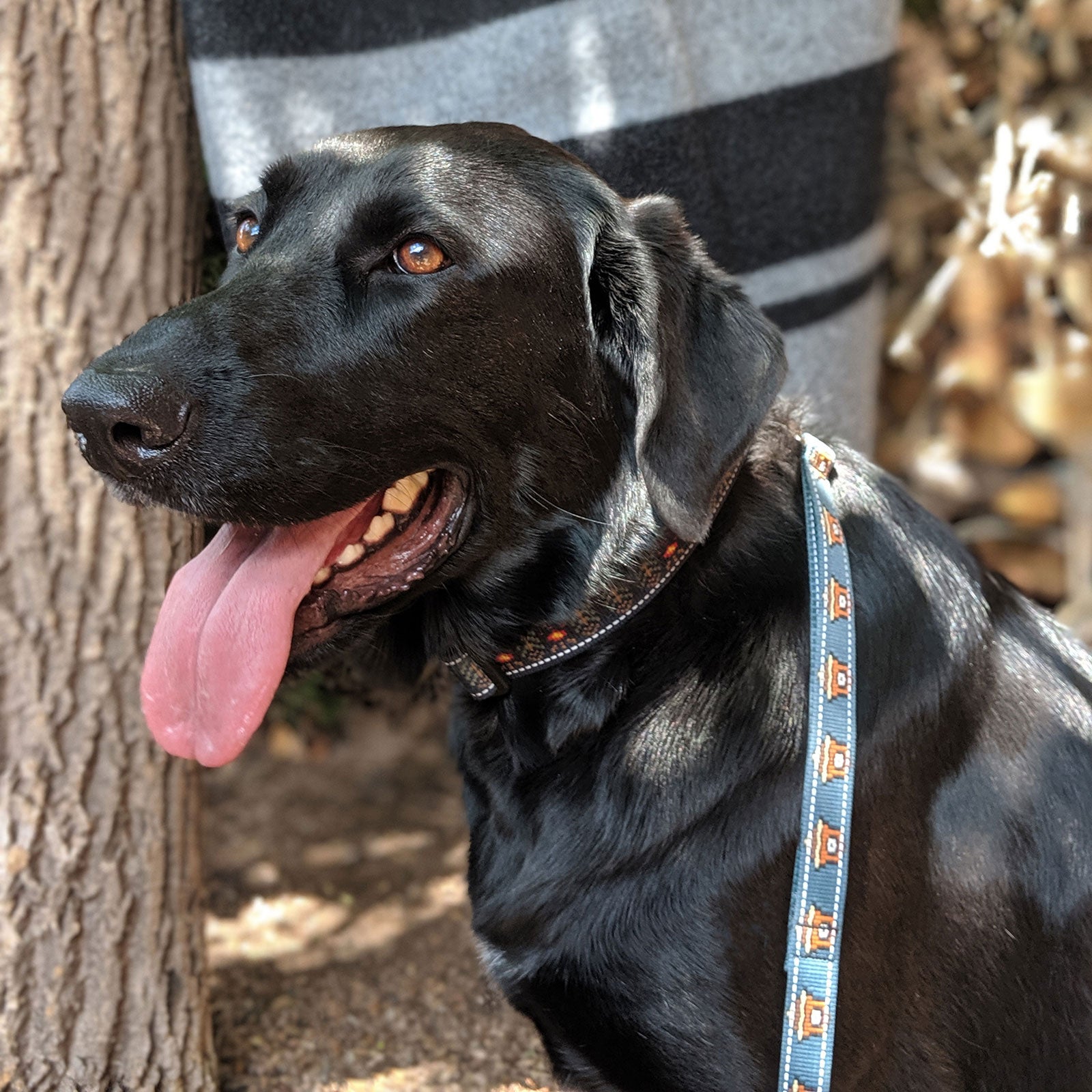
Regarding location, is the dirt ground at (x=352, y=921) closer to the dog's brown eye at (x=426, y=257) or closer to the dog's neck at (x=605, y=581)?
the dog's neck at (x=605, y=581)

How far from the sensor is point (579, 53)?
258 cm

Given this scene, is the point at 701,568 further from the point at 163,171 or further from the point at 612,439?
the point at 163,171

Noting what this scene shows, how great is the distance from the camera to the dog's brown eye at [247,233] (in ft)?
6.64

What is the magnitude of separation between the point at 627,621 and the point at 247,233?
0.93m

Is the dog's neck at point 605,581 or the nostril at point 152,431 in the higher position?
the nostril at point 152,431

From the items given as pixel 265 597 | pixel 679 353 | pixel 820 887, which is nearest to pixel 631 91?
pixel 679 353

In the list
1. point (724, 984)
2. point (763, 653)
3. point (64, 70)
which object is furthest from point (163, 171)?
point (724, 984)

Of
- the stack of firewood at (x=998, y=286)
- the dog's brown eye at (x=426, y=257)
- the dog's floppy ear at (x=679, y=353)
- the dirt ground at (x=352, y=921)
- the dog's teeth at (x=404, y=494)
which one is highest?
the dog's brown eye at (x=426, y=257)

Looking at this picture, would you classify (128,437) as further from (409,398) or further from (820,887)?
(820,887)

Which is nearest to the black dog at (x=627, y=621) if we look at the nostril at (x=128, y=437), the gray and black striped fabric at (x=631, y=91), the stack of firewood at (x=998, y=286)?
the nostril at (x=128, y=437)

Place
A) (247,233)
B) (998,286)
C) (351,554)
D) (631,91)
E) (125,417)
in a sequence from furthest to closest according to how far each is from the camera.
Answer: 1. (998,286)
2. (631,91)
3. (247,233)
4. (351,554)
5. (125,417)

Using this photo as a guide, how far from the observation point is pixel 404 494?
1876mm

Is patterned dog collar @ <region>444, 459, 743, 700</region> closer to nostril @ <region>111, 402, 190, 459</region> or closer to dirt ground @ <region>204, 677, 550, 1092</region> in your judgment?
nostril @ <region>111, 402, 190, 459</region>

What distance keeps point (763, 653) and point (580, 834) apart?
384 mm
